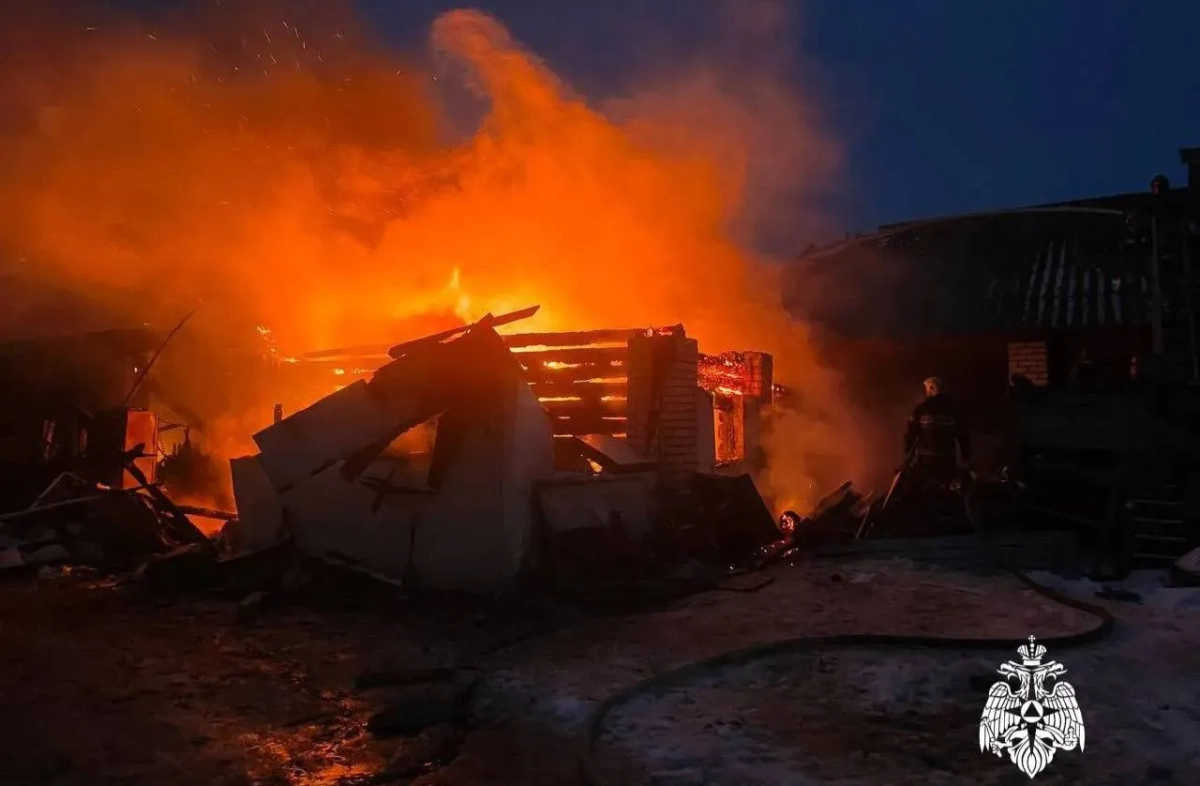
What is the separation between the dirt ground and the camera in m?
4.62

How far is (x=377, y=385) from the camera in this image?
8805 millimetres

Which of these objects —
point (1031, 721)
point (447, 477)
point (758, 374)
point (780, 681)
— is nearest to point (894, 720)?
point (1031, 721)

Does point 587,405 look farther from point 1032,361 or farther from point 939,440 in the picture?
point 1032,361

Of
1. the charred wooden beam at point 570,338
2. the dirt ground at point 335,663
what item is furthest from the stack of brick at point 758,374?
the dirt ground at point 335,663

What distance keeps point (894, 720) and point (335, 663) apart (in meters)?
4.11

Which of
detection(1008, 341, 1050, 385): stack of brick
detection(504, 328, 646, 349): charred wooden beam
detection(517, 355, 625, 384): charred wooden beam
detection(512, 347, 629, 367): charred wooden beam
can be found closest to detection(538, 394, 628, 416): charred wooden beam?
detection(517, 355, 625, 384): charred wooden beam

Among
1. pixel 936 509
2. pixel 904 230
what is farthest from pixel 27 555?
pixel 904 230

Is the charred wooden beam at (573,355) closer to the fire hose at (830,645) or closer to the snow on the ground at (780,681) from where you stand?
the snow on the ground at (780,681)

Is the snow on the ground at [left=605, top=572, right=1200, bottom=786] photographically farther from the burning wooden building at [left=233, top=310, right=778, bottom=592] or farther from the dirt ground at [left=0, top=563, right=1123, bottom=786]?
the burning wooden building at [left=233, top=310, right=778, bottom=592]

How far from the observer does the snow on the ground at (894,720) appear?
4.25 m

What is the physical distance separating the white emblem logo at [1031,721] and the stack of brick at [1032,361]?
39.6ft

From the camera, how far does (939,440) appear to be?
446 inches

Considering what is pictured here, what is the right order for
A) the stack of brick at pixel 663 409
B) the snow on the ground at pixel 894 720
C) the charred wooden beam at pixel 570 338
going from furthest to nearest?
the charred wooden beam at pixel 570 338, the stack of brick at pixel 663 409, the snow on the ground at pixel 894 720

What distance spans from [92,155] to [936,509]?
17.8 meters
